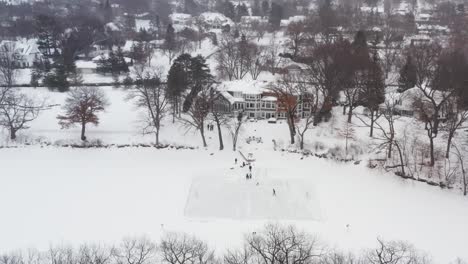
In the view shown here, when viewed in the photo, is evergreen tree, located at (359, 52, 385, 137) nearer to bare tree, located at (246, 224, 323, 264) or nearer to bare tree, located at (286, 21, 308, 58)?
bare tree, located at (246, 224, 323, 264)

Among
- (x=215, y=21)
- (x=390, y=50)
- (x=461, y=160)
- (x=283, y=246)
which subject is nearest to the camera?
(x=283, y=246)

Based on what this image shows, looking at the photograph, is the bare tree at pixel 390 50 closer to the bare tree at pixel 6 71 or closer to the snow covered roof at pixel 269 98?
the snow covered roof at pixel 269 98

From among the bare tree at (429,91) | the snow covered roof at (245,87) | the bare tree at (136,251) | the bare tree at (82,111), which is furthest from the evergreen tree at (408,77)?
the bare tree at (136,251)

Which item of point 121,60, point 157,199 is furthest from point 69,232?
point 121,60

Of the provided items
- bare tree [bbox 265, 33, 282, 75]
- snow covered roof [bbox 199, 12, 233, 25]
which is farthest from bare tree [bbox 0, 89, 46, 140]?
snow covered roof [bbox 199, 12, 233, 25]

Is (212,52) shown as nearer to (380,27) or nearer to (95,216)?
(380,27)

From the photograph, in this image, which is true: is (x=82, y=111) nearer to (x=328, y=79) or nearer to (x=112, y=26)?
(x=328, y=79)

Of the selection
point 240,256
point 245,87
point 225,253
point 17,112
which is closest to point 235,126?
point 245,87
